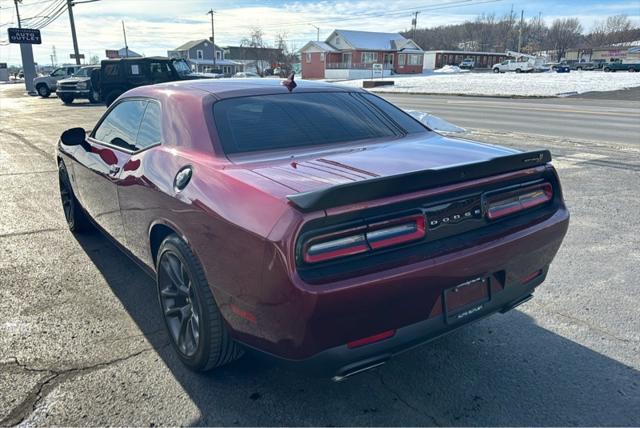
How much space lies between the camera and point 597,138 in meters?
11.4

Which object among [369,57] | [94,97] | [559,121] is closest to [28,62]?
[94,97]

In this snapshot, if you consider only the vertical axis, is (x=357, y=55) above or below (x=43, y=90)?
above

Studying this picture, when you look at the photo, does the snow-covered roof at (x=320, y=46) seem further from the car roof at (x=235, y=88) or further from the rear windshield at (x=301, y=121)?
the rear windshield at (x=301, y=121)

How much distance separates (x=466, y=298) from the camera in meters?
2.46

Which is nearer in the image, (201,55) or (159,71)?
(159,71)

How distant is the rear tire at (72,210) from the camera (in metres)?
5.06

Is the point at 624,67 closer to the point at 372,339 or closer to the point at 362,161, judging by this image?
the point at 362,161

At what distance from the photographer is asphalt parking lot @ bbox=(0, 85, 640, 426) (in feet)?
8.19

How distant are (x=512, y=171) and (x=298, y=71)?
81700 millimetres

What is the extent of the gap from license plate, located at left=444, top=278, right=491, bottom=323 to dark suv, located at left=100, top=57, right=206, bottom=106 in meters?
20.2

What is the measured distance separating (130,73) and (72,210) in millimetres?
17272

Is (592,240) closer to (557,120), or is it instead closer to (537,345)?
(537,345)

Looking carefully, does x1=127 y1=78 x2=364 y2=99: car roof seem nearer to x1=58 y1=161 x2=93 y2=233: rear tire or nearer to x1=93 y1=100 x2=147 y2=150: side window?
x1=93 y1=100 x2=147 y2=150: side window

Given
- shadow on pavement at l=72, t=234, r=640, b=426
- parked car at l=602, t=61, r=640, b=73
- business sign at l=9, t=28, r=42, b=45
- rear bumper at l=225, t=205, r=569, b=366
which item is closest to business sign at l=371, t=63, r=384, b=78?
parked car at l=602, t=61, r=640, b=73
